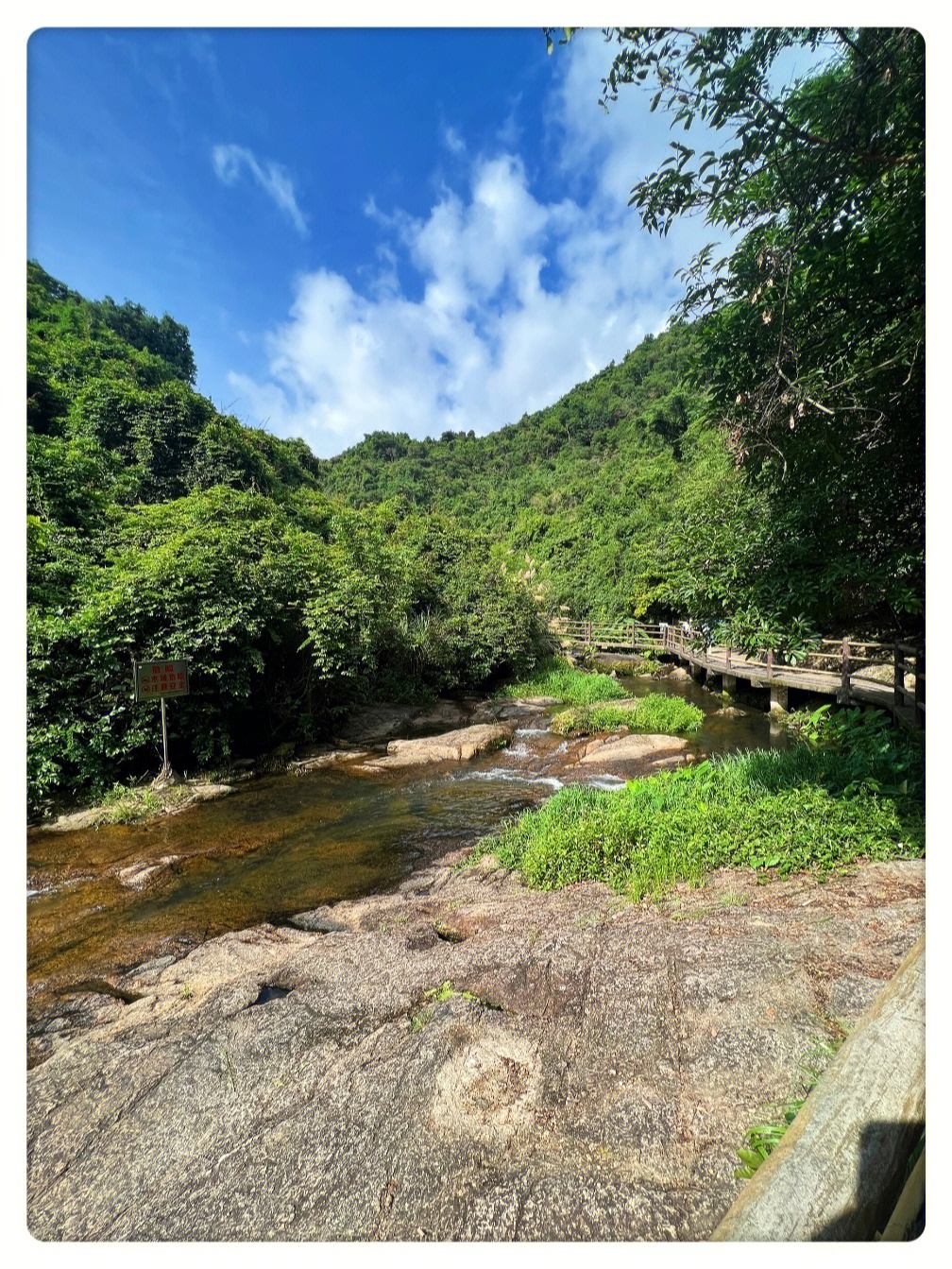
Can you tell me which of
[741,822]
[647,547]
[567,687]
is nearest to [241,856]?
[741,822]

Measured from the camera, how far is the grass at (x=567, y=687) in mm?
14133

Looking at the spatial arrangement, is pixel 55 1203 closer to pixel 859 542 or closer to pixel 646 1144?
pixel 646 1144

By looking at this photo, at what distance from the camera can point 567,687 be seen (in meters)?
15.1

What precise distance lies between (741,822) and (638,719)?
24.0 ft

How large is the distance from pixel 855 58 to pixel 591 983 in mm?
4238

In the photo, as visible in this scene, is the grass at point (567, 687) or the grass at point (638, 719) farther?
the grass at point (567, 687)

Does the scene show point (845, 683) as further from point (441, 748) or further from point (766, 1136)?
point (766, 1136)

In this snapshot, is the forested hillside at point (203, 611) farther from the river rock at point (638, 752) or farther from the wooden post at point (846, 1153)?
the river rock at point (638, 752)

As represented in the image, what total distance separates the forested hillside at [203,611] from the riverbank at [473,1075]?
12.0 feet

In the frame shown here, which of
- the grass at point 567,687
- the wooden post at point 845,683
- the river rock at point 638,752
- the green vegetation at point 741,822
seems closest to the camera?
the green vegetation at point 741,822

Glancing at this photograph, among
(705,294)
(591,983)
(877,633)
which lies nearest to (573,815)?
(591,983)

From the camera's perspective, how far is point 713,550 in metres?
3.66

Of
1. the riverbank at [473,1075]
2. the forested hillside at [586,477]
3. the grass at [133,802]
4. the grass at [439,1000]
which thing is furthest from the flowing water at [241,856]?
the forested hillside at [586,477]

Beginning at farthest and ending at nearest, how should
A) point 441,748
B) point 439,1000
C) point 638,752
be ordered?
point 441,748, point 638,752, point 439,1000
